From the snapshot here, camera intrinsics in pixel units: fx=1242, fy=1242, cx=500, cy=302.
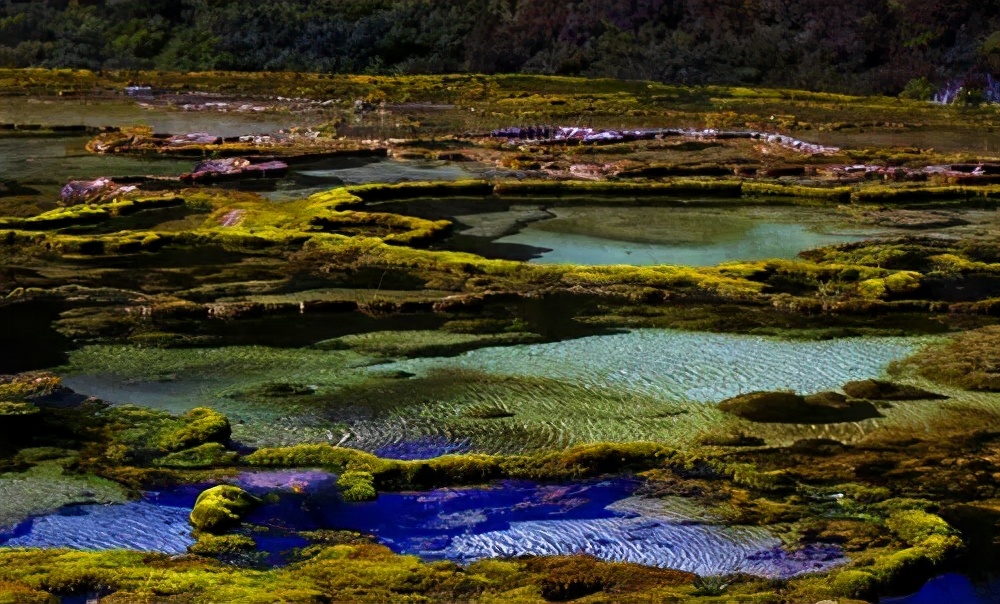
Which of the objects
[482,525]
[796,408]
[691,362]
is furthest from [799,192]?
[482,525]

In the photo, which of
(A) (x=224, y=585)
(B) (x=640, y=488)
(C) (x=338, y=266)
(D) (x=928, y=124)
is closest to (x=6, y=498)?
(A) (x=224, y=585)

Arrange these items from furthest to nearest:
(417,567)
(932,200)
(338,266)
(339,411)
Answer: (932,200) → (338,266) → (339,411) → (417,567)

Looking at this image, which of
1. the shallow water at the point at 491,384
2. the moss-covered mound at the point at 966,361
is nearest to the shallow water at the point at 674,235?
the shallow water at the point at 491,384

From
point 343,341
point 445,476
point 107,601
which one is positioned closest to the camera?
point 107,601

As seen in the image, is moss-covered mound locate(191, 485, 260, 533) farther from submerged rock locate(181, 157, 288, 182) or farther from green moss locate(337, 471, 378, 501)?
submerged rock locate(181, 157, 288, 182)

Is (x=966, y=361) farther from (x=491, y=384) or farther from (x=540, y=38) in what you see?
(x=540, y=38)

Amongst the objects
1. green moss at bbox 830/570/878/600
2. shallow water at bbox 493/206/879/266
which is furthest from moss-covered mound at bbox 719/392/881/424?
shallow water at bbox 493/206/879/266

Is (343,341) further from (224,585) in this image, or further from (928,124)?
(928,124)
